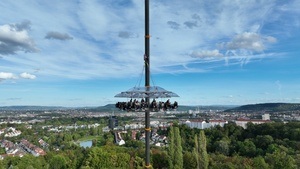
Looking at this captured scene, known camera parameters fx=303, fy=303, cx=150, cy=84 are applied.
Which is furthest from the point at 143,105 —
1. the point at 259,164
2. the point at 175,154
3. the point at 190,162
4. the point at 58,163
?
the point at 58,163

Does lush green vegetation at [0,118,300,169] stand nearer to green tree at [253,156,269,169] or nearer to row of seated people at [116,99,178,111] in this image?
green tree at [253,156,269,169]

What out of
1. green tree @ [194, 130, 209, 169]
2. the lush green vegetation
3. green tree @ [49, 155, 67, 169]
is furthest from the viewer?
green tree @ [49, 155, 67, 169]

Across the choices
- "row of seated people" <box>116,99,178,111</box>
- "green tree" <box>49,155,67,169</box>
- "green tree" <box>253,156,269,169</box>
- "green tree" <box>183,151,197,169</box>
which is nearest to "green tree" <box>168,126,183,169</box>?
"green tree" <box>183,151,197,169</box>

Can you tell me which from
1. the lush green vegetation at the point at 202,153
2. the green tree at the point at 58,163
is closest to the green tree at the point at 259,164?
the lush green vegetation at the point at 202,153

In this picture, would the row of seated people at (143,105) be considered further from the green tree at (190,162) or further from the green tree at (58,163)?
the green tree at (58,163)

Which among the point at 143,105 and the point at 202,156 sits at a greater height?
the point at 143,105

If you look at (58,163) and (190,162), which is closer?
(190,162)

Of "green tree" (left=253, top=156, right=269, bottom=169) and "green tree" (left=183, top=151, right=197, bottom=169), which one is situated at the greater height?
"green tree" (left=253, top=156, right=269, bottom=169)

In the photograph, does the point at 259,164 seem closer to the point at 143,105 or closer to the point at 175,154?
the point at 175,154

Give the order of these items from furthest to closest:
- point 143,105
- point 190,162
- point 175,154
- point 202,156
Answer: point 175,154 < point 190,162 < point 202,156 < point 143,105

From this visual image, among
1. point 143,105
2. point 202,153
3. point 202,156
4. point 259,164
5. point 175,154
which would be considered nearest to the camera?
point 143,105
